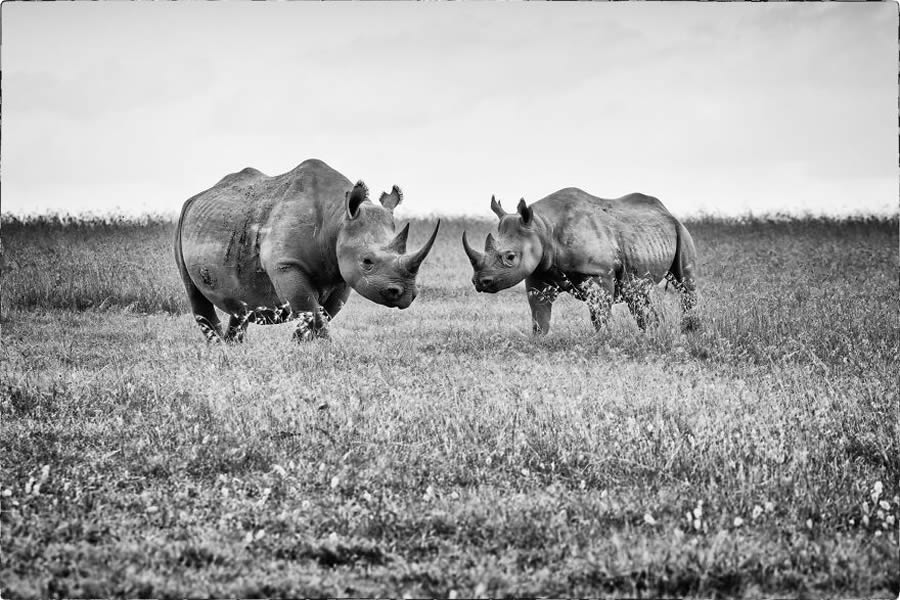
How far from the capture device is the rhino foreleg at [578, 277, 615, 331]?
372 inches

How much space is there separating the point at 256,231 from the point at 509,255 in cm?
258

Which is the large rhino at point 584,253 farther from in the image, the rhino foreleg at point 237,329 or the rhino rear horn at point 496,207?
the rhino foreleg at point 237,329

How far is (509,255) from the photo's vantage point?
9.63 m

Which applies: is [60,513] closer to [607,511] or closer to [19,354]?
[607,511]

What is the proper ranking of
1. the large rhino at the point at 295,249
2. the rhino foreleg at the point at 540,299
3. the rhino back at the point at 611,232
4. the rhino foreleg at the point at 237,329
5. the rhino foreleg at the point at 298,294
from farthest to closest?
the rhino foreleg at the point at 540,299 < the rhino back at the point at 611,232 < the rhino foreleg at the point at 237,329 < the rhino foreleg at the point at 298,294 < the large rhino at the point at 295,249

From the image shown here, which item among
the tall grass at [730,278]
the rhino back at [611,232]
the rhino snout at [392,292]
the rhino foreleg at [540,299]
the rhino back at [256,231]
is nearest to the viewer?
the rhino snout at [392,292]

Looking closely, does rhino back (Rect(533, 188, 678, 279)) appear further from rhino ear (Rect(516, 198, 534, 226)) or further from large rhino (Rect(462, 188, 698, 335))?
rhino ear (Rect(516, 198, 534, 226))

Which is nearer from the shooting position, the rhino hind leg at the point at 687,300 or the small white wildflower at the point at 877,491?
the small white wildflower at the point at 877,491

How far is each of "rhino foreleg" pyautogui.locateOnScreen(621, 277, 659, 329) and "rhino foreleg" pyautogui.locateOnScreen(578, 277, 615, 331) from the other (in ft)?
0.97

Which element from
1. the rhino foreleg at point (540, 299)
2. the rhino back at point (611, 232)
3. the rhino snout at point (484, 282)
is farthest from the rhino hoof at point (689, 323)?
the rhino snout at point (484, 282)

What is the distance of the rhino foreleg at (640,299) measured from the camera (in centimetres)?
974

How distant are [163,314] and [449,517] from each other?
968 cm

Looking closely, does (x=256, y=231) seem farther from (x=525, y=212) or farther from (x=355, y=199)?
(x=525, y=212)

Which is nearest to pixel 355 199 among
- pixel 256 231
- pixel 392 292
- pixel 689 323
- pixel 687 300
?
pixel 392 292
